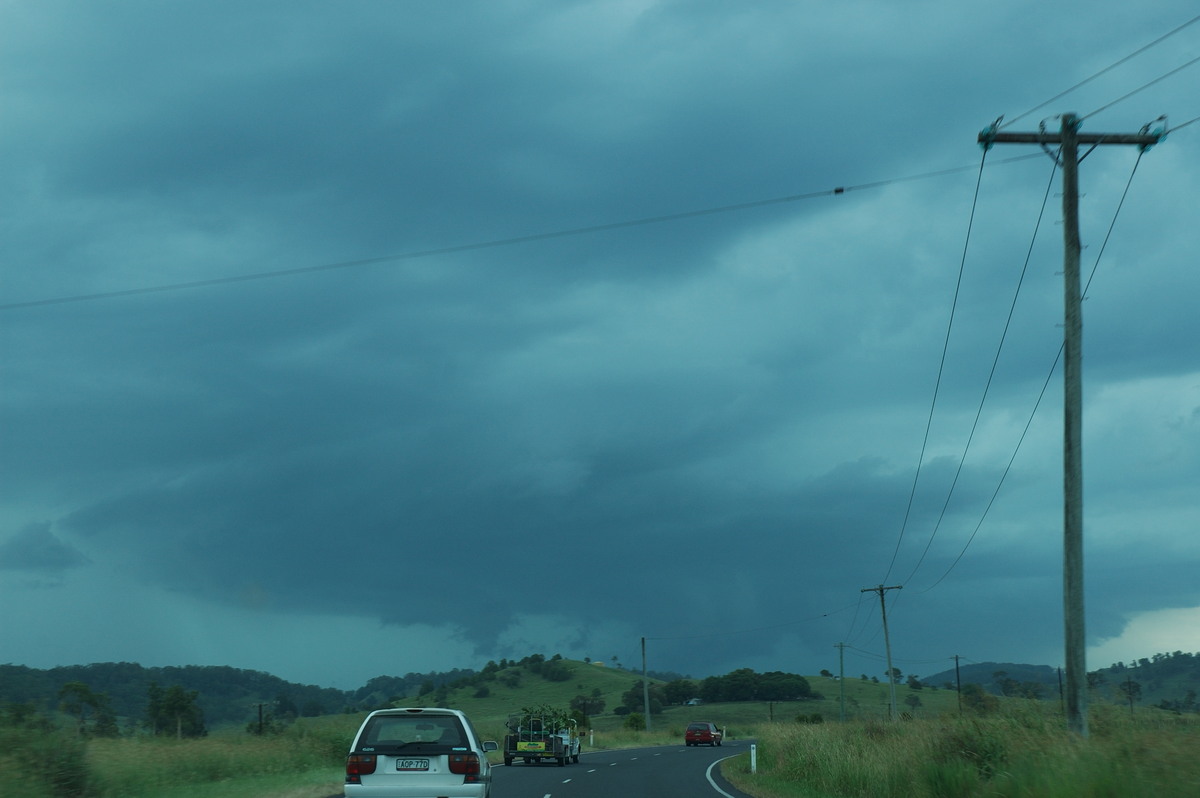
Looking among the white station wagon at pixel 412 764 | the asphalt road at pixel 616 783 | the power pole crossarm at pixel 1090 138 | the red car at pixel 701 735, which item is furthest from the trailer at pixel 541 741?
the power pole crossarm at pixel 1090 138

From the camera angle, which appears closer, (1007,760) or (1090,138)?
(1007,760)

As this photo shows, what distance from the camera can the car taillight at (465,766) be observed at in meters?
15.7

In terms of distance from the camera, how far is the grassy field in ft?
44.2

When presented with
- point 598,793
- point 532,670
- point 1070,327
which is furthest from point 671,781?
point 532,670

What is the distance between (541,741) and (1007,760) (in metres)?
29.7

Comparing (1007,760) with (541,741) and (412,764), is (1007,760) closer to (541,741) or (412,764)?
(412,764)

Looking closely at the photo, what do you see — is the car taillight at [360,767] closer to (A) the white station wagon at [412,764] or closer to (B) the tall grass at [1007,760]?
(A) the white station wagon at [412,764]

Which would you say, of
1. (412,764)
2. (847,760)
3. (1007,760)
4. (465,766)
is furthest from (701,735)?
(412,764)

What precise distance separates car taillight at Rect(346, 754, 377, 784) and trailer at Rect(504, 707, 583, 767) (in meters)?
29.7

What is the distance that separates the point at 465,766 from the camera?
620 inches

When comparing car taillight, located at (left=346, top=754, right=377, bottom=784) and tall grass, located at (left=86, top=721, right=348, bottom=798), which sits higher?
car taillight, located at (left=346, top=754, right=377, bottom=784)

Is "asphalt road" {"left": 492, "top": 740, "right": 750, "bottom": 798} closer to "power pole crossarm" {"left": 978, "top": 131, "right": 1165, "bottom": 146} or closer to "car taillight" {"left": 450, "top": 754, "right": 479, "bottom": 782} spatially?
"car taillight" {"left": 450, "top": 754, "right": 479, "bottom": 782}

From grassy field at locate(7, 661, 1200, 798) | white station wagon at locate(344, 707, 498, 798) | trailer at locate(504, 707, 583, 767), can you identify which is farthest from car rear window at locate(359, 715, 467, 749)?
trailer at locate(504, 707, 583, 767)

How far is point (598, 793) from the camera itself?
2653 cm
